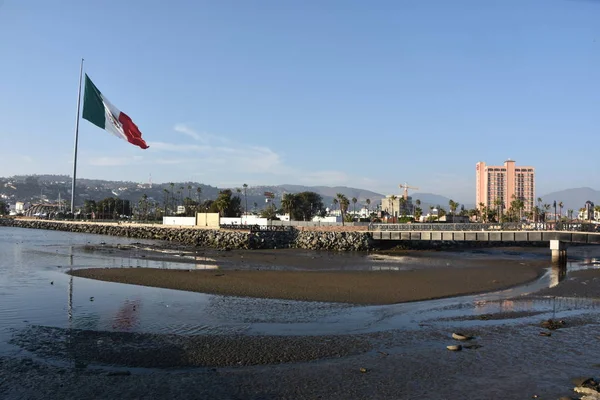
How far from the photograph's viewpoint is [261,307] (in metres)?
20.1

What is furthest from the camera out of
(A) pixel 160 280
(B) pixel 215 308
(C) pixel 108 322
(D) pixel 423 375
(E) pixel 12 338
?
(A) pixel 160 280

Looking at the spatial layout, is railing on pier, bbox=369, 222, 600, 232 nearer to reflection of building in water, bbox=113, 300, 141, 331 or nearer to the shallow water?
the shallow water

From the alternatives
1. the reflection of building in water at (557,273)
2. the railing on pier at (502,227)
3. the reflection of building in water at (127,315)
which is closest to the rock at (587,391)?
the reflection of building in water at (127,315)

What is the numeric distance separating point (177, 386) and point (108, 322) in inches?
278

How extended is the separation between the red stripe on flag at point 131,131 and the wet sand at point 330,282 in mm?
26725

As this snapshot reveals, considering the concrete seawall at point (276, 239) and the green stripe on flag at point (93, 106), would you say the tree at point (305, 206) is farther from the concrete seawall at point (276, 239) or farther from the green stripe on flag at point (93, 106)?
the green stripe on flag at point (93, 106)

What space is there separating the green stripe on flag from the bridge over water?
35901 mm

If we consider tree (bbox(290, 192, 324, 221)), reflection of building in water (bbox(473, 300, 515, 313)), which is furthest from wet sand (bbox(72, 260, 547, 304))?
tree (bbox(290, 192, 324, 221))

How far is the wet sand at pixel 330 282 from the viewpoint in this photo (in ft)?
77.8

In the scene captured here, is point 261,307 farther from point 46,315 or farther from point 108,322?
point 46,315

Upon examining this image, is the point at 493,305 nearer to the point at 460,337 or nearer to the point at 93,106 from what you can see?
the point at 460,337

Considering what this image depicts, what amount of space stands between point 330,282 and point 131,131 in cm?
3833

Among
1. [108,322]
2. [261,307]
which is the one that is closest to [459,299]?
[261,307]

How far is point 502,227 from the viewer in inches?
2272
